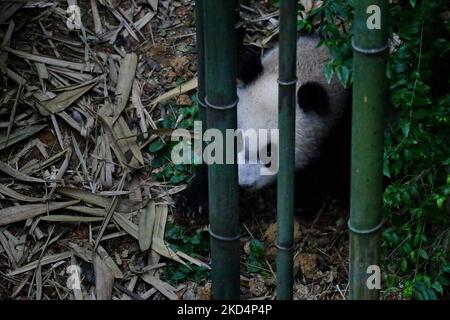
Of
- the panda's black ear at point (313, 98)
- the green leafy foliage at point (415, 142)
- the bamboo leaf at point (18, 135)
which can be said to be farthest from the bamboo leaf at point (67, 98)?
the green leafy foliage at point (415, 142)

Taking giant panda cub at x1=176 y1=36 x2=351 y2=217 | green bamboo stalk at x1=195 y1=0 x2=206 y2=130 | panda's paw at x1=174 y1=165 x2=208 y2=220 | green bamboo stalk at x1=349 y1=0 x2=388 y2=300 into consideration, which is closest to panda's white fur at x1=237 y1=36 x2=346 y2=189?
giant panda cub at x1=176 y1=36 x2=351 y2=217

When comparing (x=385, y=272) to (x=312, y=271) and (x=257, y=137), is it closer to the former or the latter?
(x=312, y=271)

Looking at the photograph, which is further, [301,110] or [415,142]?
[301,110]

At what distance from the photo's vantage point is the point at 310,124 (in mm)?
3660

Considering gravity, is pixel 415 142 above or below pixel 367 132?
below

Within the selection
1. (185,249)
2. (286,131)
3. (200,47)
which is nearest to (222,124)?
(286,131)

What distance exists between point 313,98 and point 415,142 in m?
0.75

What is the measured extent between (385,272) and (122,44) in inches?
67.1

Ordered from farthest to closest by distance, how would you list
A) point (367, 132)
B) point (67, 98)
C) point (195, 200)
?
point (67, 98)
point (195, 200)
point (367, 132)

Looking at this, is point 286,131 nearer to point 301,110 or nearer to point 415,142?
point 415,142

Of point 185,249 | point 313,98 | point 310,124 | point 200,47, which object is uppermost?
point 200,47

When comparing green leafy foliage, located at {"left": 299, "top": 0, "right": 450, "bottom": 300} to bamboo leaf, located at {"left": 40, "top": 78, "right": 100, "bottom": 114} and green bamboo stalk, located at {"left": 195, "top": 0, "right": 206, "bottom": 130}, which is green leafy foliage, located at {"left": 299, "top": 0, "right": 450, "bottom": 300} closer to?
green bamboo stalk, located at {"left": 195, "top": 0, "right": 206, "bottom": 130}

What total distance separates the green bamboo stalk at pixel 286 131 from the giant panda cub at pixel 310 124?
1.12m
